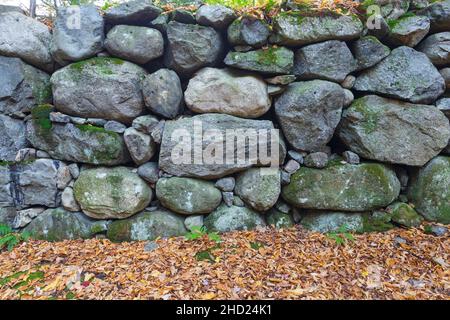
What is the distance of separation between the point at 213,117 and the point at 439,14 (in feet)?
14.4

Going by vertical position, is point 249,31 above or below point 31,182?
above

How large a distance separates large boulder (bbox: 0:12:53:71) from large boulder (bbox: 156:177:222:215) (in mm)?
3183

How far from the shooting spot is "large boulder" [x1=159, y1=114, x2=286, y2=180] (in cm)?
446

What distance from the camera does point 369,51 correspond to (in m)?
4.51

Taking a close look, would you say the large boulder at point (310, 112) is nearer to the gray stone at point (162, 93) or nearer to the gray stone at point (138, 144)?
the gray stone at point (162, 93)

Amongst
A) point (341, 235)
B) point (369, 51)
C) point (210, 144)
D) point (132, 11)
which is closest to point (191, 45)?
point (132, 11)

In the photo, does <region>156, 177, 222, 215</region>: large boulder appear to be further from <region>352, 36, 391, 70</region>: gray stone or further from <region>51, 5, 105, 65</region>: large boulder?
Result: <region>352, 36, 391, 70</region>: gray stone

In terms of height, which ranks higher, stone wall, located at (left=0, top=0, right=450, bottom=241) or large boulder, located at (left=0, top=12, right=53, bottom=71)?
large boulder, located at (left=0, top=12, right=53, bottom=71)

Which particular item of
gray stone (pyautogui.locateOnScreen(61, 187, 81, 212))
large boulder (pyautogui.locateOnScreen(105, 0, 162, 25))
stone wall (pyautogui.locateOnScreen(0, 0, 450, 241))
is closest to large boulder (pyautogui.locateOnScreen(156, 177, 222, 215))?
stone wall (pyautogui.locateOnScreen(0, 0, 450, 241))

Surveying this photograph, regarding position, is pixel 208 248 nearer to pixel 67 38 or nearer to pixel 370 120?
pixel 370 120

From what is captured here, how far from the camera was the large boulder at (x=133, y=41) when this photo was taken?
4.40 metres

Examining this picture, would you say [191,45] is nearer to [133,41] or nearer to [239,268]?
[133,41]

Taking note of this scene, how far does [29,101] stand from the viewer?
4.66m

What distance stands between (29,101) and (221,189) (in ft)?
12.6
